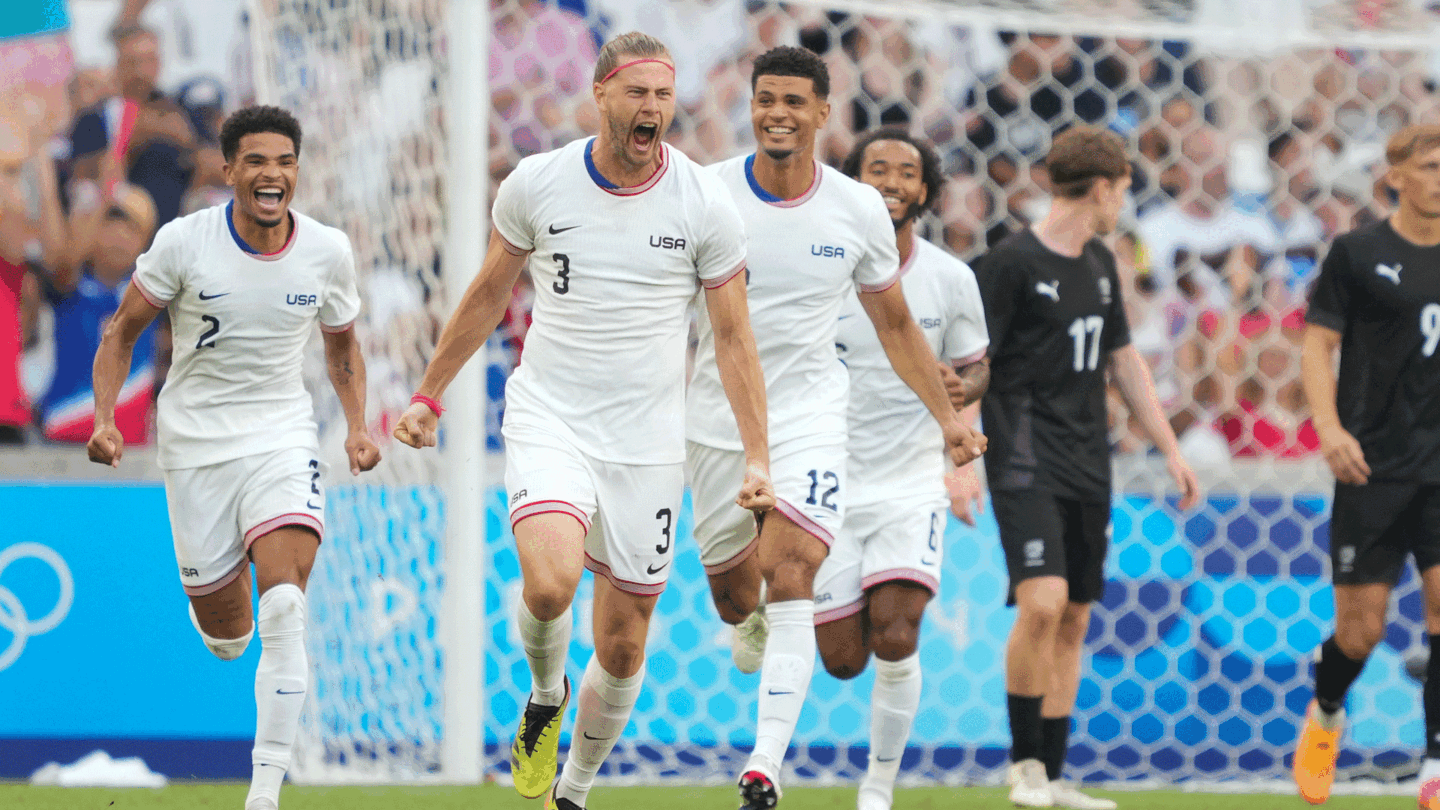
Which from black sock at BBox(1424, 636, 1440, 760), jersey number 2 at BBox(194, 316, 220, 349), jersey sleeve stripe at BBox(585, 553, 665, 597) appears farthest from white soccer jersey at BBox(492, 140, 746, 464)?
black sock at BBox(1424, 636, 1440, 760)

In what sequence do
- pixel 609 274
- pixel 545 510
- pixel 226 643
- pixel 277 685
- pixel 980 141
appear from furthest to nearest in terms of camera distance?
pixel 980 141, pixel 226 643, pixel 277 685, pixel 609 274, pixel 545 510

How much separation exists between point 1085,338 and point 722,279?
1931 millimetres

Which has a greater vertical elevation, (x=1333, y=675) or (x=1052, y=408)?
(x=1052, y=408)

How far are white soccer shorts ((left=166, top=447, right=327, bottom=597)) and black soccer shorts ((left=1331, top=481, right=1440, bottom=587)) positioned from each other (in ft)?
11.5

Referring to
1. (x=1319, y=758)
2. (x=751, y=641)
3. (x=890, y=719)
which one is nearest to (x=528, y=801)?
(x=751, y=641)

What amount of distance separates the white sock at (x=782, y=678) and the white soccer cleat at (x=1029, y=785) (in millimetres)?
1592

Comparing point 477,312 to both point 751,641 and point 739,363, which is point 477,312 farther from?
point 751,641

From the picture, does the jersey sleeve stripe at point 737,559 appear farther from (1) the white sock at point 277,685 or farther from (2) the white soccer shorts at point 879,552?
(1) the white sock at point 277,685

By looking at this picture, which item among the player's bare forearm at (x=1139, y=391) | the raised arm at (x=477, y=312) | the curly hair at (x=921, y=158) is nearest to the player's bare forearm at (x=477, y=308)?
the raised arm at (x=477, y=312)

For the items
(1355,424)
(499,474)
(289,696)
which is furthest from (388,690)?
(1355,424)

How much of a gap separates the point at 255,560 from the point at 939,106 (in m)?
4.77

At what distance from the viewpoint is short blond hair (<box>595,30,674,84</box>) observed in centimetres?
446

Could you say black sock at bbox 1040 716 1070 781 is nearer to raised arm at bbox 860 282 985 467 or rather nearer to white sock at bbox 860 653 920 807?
white sock at bbox 860 653 920 807

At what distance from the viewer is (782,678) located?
4711mm
